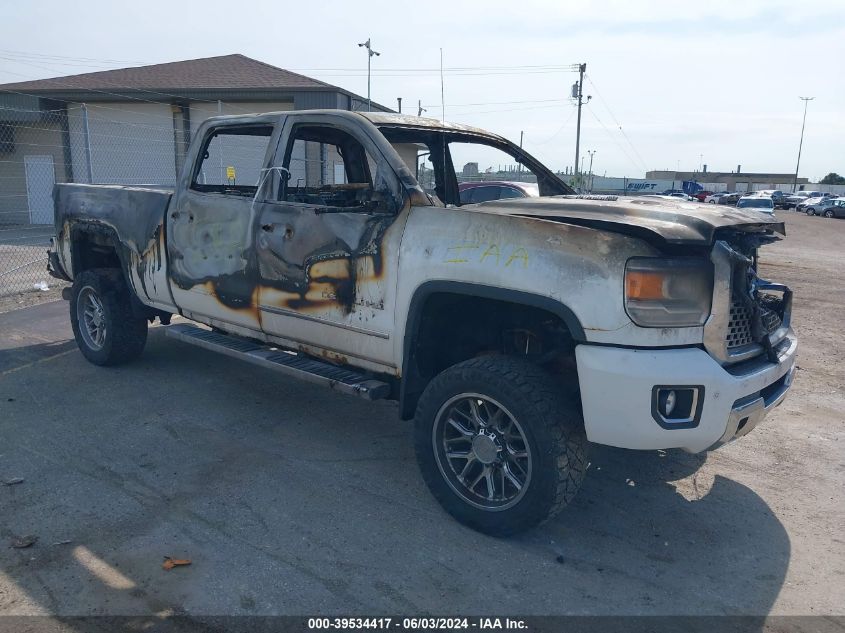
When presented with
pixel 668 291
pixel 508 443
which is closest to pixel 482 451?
pixel 508 443

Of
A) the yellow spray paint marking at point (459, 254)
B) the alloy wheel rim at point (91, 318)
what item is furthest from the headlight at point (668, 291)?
the alloy wheel rim at point (91, 318)

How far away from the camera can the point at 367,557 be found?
10.8ft

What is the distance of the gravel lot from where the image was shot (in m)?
3.00

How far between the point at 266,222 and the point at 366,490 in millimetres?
1768

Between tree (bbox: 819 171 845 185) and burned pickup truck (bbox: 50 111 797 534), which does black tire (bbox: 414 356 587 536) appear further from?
tree (bbox: 819 171 845 185)

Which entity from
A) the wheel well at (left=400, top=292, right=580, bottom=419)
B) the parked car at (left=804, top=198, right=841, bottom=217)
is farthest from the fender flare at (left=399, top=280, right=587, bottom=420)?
the parked car at (left=804, top=198, right=841, bottom=217)

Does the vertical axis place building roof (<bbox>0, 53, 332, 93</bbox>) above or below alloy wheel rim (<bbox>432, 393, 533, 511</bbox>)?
above

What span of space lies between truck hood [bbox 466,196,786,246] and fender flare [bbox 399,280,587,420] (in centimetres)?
42

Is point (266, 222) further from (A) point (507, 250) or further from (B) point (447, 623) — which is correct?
(B) point (447, 623)

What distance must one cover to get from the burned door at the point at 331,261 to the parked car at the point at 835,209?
4918 cm

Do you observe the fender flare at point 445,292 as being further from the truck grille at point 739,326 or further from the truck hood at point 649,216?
the truck grille at point 739,326

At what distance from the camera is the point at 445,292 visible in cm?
354

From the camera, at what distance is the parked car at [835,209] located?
44969mm

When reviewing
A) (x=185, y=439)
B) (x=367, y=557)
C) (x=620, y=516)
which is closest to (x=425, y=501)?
(x=367, y=557)
